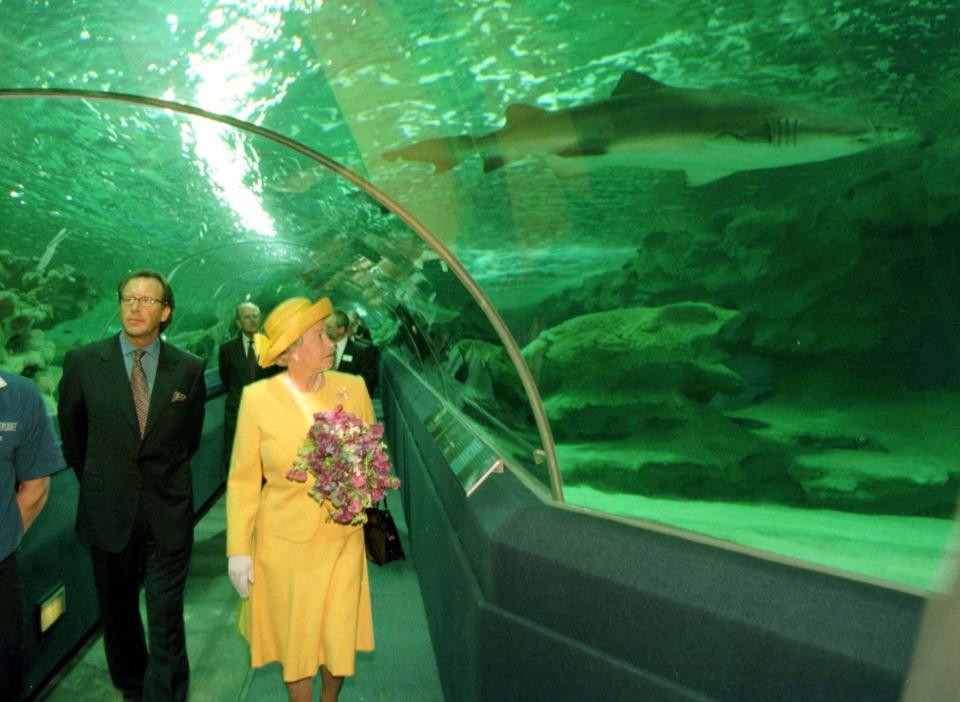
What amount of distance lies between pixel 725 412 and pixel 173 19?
4.61 m

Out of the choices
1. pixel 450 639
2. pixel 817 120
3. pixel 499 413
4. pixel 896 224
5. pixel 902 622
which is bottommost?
pixel 450 639

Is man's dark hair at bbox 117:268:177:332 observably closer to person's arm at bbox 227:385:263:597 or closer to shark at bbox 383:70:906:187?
person's arm at bbox 227:385:263:597

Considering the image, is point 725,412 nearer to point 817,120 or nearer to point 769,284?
point 769,284

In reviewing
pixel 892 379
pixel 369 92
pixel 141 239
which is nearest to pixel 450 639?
pixel 369 92

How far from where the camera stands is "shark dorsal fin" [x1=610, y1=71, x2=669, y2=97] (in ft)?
10.6

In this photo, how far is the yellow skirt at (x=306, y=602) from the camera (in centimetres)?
322

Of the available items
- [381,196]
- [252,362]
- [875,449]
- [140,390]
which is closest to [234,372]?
[252,362]

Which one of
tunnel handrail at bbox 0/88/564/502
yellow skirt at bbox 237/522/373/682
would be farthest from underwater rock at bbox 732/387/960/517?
yellow skirt at bbox 237/522/373/682

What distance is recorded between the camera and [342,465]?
9.89ft

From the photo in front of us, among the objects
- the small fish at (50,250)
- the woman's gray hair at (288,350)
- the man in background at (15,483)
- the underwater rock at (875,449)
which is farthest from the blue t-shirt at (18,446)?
the small fish at (50,250)

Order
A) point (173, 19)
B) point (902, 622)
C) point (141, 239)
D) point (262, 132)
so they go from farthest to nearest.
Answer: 1. point (141, 239)
2. point (262, 132)
3. point (173, 19)
4. point (902, 622)

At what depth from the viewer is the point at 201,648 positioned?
4656 mm

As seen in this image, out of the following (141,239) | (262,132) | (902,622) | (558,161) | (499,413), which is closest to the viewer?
(902,622)

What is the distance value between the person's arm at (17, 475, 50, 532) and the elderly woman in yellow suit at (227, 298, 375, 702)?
793 mm
